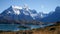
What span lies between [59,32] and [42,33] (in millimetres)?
4194

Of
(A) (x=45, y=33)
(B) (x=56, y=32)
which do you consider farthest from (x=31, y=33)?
(B) (x=56, y=32)

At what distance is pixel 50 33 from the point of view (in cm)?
3198

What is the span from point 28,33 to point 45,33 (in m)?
4.15

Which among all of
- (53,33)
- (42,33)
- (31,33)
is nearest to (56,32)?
(53,33)

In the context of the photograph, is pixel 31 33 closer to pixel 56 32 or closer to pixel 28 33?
pixel 28 33

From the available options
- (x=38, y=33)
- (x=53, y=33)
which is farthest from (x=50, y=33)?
(x=38, y=33)

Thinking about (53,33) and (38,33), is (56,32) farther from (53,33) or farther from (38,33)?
(38,33)

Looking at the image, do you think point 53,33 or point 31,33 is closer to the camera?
point 53,33

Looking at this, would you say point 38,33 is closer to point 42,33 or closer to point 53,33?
point 42,33

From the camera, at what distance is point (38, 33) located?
33.5m

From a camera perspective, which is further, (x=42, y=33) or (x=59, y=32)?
(x=42, y=33)

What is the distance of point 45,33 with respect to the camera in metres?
32.9

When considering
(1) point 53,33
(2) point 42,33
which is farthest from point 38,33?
(1) point 53,33

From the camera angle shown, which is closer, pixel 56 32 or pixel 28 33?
pixel 56 32
